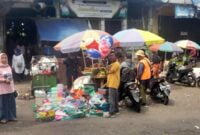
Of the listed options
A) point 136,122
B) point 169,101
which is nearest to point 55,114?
point 136,122

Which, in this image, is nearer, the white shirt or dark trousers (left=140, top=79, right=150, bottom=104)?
dark trousers (left=140, top=79, right=150, bottom=104)

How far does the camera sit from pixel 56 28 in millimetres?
20062

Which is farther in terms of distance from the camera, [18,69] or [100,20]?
[100,20]

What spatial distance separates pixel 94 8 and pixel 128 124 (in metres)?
12.4

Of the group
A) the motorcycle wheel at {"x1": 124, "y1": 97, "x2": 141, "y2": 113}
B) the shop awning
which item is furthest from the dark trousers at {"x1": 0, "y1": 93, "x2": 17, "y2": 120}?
the shop awning

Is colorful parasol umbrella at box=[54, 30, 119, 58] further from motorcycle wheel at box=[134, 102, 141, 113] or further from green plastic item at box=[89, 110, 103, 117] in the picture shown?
green plastic item at box=[89, 110, 103, 117]

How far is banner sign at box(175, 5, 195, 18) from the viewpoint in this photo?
986 inches

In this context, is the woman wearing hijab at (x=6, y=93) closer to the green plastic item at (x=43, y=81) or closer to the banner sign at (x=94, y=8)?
the green plastic item at (x=43, y=81)

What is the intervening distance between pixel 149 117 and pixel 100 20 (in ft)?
38.5

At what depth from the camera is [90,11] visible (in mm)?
21531

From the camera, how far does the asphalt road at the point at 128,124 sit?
30.5 ft

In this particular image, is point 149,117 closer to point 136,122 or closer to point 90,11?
point 136,122

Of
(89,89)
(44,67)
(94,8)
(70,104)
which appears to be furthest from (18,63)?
(70,104)

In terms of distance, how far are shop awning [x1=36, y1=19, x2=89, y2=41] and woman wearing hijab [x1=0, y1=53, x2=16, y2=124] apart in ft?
30.6
